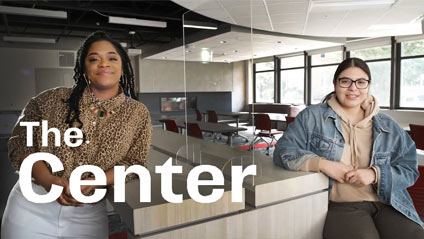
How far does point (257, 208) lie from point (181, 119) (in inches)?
59.0

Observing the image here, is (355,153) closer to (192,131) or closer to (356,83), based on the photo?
(356,83)

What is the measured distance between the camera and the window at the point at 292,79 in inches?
456

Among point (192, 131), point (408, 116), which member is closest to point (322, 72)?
point (408, 116)

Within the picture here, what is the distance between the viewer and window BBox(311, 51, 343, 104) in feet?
34.2

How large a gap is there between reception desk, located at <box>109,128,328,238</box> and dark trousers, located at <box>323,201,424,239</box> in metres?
0.07

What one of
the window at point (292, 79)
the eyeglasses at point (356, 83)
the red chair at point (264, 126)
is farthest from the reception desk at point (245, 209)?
the window at point (292, 79)

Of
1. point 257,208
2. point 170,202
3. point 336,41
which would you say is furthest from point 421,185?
point 336,41

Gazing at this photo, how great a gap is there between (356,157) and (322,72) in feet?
32.6

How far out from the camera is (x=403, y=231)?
1.45 m

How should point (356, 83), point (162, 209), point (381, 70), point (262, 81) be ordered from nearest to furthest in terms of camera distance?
point (162, 209)
point (356, 83)
point (262, 81)
point (381, 70)

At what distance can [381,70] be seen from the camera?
9031mm

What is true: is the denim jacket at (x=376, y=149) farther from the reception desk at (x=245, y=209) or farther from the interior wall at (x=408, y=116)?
the interior wall at (x=408, y=116)

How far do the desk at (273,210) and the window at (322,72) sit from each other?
31.0 ft

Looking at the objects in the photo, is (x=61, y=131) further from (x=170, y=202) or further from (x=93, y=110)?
(x=170, y=202)
